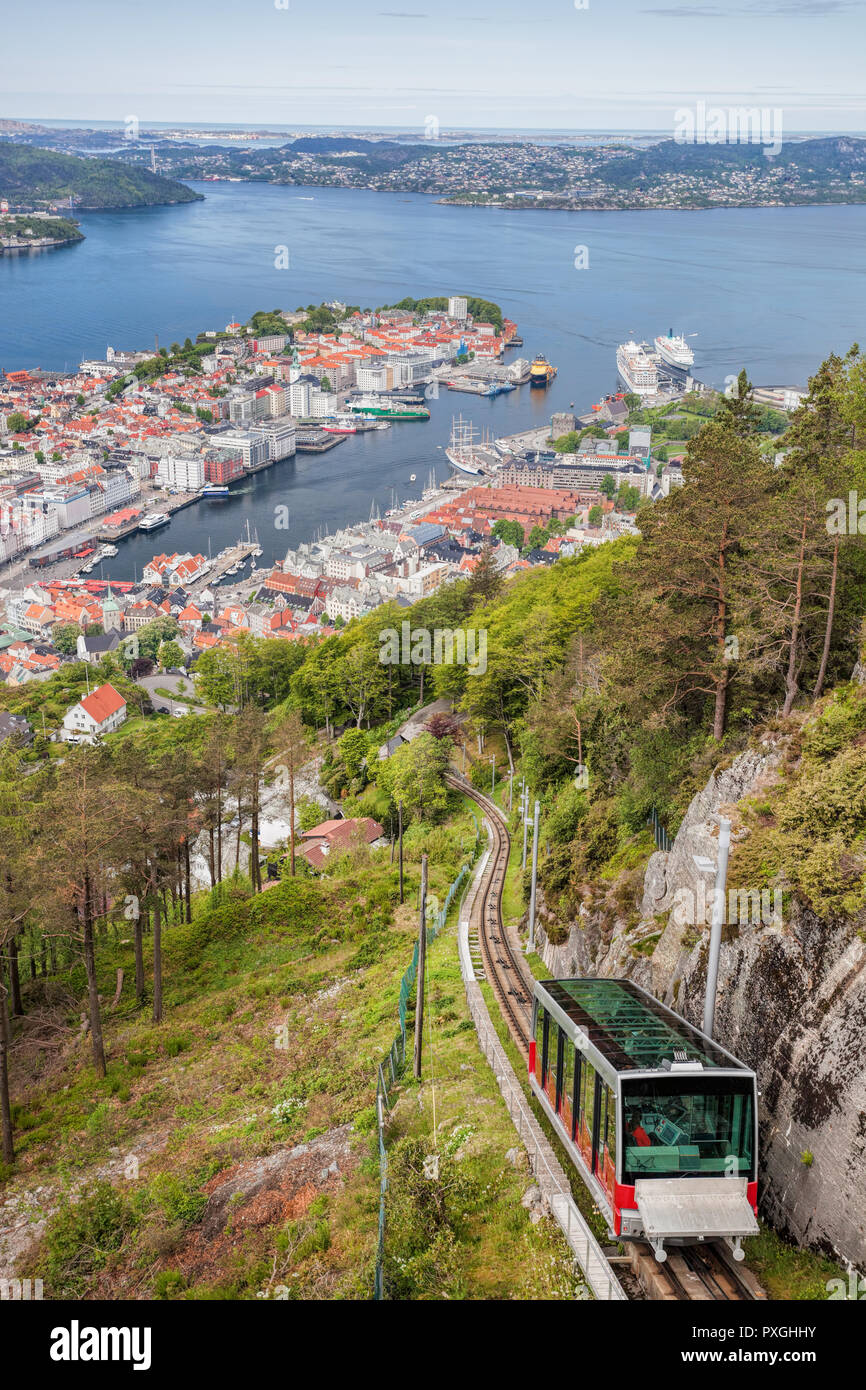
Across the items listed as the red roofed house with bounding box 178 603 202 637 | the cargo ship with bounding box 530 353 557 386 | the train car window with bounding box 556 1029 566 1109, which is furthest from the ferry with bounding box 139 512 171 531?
the train car window with bounding box 556 1029 566 1109

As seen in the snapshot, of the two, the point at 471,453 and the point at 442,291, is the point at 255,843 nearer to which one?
the point at 471,453

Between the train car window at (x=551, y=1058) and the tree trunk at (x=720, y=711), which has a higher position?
the tree trunk at (x=720, y=711)

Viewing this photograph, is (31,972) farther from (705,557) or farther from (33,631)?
(33,631)

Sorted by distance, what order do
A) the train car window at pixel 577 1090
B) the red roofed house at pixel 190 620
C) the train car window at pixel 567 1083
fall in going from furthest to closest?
1. the red roofed house at pixel 190 620
2. the train car window at pixel 567 1083
3. the train car window at pixel 577 1090

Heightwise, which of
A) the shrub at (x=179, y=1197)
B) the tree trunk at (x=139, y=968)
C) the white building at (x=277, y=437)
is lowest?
the tree trunk at (x=139, y=968)

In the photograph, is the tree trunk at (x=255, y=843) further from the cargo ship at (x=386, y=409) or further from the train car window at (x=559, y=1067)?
the cargo ship at (x=386, y=409)

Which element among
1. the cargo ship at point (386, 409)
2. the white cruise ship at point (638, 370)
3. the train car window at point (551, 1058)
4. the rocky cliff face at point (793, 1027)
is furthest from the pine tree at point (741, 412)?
the cargo ship at point (386, 409)

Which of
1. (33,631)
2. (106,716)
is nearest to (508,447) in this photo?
(33,631)

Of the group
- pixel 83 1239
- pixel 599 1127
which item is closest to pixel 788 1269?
pixel 599 1127
